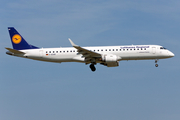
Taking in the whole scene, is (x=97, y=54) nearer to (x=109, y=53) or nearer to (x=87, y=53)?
(x=87, y=53)

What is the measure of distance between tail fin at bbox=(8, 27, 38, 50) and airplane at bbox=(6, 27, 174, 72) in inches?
31.0

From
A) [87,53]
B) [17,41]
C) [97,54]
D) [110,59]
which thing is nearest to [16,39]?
[17,41]

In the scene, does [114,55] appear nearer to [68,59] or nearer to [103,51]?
[103,51]

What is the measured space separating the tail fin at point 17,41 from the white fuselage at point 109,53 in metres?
1.86

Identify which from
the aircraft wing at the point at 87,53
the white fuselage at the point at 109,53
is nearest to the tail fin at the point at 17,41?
the white fuselage at the point at 109,53

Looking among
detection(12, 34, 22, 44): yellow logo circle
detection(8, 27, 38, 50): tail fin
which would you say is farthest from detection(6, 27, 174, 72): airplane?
detection(12, 34, 22, 44): yellow logo circle

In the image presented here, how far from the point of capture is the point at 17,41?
5228 cm

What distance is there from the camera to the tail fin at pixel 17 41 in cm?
5181

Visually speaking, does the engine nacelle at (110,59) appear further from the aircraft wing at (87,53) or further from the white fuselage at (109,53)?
the aircraft wing at (87,53)

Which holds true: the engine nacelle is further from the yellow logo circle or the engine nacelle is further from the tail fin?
the yellow logo circle

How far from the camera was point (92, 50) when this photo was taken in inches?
1935

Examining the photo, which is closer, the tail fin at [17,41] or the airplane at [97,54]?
the airplane at [97,54]

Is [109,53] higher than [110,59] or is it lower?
higher

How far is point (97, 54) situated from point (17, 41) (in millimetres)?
15133
